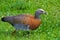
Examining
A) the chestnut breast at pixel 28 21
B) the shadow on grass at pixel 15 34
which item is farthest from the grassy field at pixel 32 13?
the chestnut breast at pixel 28 21

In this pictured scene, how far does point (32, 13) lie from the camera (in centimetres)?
1080

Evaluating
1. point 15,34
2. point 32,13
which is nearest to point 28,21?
point 15,34

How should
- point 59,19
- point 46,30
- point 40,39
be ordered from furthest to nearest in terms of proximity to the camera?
point 59,19 → point 46,30 → point 40,39

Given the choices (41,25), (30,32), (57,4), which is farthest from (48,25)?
(57,4)

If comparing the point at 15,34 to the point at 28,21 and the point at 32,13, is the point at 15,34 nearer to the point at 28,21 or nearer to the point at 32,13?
the point at 28,21

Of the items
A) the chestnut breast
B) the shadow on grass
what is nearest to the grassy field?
the shadow on grass

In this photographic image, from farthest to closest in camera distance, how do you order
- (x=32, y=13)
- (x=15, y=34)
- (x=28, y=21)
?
(x=32, y=13), (x=15, y=34), (x=28, y=21)

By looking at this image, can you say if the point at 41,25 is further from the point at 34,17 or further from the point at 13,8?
the point at 13,8

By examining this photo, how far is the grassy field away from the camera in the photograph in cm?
873

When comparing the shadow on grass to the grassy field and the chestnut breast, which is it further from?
the chestnut breast

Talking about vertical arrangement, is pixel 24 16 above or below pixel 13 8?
above

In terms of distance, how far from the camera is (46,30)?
9.26 meters

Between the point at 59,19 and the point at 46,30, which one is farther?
the point at 59,19

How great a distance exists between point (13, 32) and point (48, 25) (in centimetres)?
122
